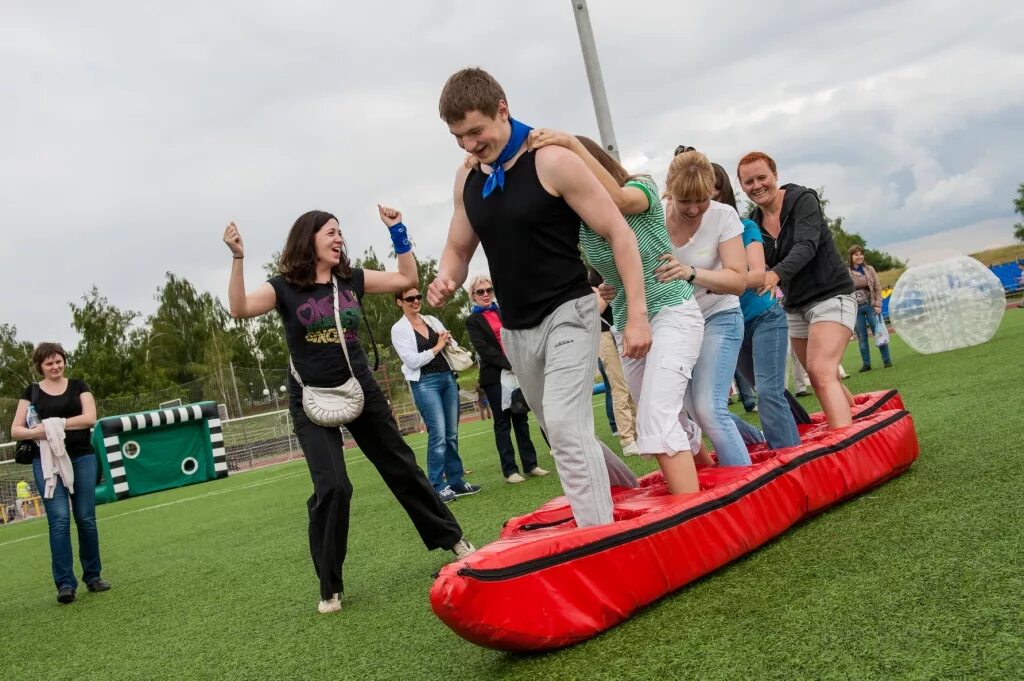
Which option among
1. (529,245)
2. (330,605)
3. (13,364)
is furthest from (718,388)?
(13,364)

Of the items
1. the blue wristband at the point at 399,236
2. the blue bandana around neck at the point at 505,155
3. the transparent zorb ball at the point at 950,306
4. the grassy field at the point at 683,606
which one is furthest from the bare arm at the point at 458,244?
the transparent zorb ball at the point at 950,306

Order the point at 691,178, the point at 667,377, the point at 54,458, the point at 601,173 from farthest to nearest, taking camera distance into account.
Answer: the point at 54,458
the point at 691,178
the point at 667,377
the point at 601,173

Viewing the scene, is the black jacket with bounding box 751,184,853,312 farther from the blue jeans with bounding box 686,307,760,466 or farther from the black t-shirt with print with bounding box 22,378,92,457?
the black t-shirt with print with bounding box 22,378,92,457

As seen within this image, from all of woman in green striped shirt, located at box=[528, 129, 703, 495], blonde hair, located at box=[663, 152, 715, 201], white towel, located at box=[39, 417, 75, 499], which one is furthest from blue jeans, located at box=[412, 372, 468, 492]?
woman in green striped shirt, located at box=[528, 129, 703, 495]

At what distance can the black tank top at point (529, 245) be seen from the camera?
12.5 feet

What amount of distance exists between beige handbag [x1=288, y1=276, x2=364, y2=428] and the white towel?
10.1 ft

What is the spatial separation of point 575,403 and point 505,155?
107 centimetres

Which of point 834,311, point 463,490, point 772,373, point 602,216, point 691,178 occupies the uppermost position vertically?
point 691,178

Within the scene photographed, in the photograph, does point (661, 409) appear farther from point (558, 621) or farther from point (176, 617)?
point (176, 617)

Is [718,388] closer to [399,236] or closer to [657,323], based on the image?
[657,323]

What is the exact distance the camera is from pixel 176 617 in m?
5.71

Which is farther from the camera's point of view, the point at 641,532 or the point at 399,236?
the point at 399,236

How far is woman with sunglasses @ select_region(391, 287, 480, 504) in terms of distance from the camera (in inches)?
339

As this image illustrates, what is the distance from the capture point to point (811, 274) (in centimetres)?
577
